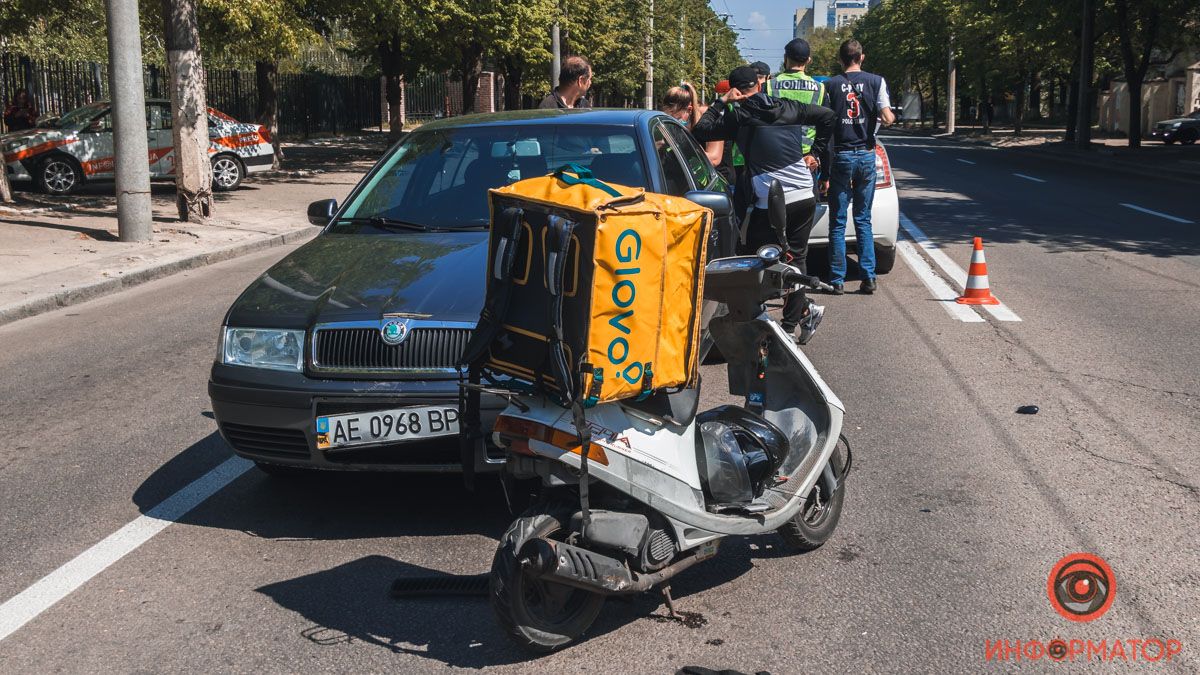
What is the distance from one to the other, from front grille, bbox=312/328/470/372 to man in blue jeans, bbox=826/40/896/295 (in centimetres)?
618

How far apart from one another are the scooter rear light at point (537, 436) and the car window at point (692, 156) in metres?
3.57

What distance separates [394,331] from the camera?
479cm

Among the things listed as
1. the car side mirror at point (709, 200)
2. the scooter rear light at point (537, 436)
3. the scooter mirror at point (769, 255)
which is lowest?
the scooter rear light at point (537, 436)

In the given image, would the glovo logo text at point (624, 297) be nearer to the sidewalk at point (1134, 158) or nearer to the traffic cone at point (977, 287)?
the traffic cone at point (977, 287)

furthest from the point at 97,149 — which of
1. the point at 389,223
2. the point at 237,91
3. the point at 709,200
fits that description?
the point at 709,200

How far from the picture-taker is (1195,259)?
13.0m

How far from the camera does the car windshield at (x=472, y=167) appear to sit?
6254 millimetres

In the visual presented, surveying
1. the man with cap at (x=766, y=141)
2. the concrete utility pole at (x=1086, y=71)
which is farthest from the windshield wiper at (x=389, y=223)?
the concrete utility pole at (x=1086, y=71)

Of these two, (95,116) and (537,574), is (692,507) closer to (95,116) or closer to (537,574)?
(537,574)

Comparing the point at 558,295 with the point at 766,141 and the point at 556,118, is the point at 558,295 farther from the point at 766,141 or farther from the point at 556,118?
the point at 766,141

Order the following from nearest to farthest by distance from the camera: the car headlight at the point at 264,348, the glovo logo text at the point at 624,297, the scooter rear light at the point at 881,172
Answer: the glovo logo text at the point at 624,297 → the car headlight at the point at 264,348 → the scooter rear light at the point at 881,172

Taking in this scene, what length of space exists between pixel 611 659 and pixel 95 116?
2009cm

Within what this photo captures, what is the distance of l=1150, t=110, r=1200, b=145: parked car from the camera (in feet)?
138

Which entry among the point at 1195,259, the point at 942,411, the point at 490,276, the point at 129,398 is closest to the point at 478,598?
the point at 490,276
